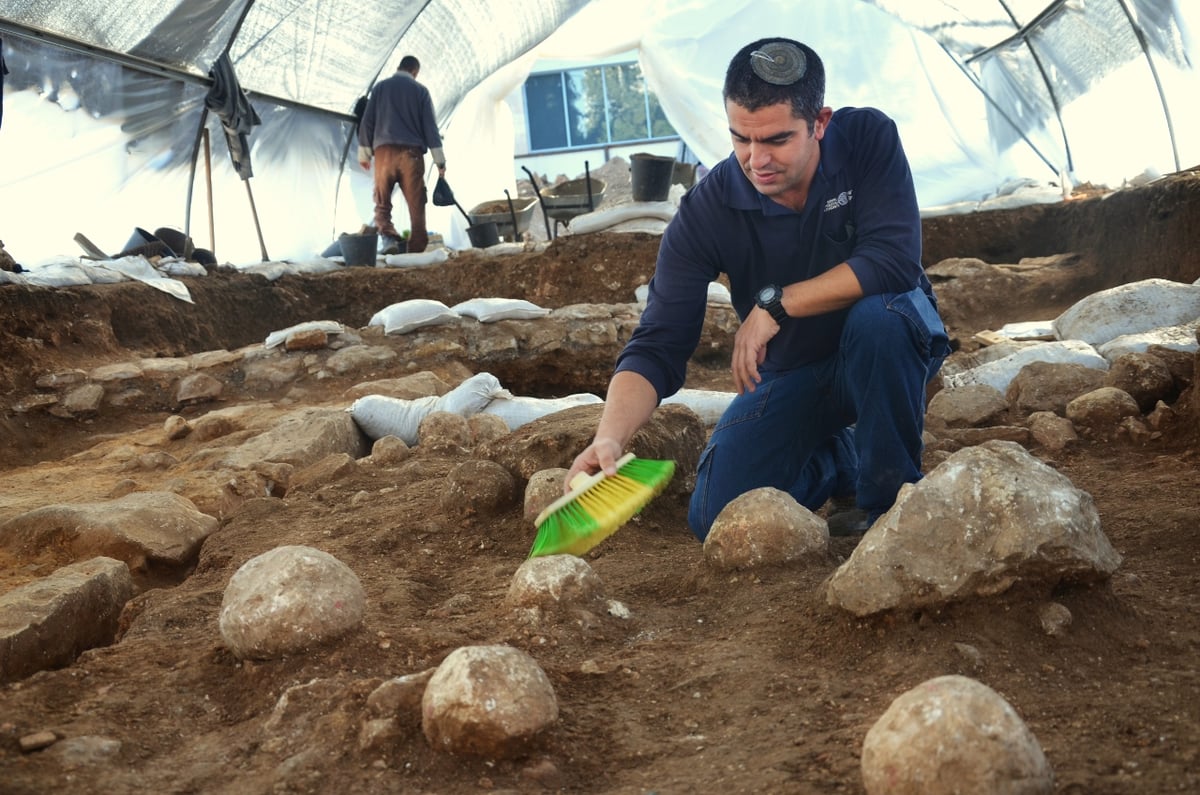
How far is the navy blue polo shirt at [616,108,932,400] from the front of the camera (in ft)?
9.21

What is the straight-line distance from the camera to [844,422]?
3.23 metres

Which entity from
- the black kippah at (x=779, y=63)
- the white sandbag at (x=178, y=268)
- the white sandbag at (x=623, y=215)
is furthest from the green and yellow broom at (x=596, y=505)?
the white sandbag at (x=178, y=268)

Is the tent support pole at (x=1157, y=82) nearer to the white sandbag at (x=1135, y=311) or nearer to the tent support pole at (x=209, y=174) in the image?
the white sandbag at (x=1135, y=311)

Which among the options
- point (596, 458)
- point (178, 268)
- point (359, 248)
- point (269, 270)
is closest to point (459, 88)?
point (359, 248)

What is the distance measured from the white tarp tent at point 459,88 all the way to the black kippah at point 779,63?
6.76 meters

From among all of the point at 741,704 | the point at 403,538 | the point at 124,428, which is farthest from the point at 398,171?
the point at 741,704

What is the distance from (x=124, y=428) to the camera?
6.50 meters

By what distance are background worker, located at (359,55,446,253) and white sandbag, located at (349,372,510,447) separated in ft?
19.3

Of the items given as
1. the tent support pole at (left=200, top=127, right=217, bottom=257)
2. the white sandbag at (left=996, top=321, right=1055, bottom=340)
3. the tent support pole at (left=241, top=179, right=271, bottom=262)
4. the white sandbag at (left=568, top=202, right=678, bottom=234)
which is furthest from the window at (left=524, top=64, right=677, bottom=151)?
the white sandbag at (left=996, top=321, right=1055, bottom=340)

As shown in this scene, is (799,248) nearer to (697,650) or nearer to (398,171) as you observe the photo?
(697,650)

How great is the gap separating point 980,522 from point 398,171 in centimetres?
978

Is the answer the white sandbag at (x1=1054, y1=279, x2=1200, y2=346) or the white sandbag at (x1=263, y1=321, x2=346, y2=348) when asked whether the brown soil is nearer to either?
the white sandbag at (x1=1054, y1=279, x2=1200, y2=346)

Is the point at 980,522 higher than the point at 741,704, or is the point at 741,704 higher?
the point at 980,522

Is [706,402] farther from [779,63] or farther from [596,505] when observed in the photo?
[596,505]
